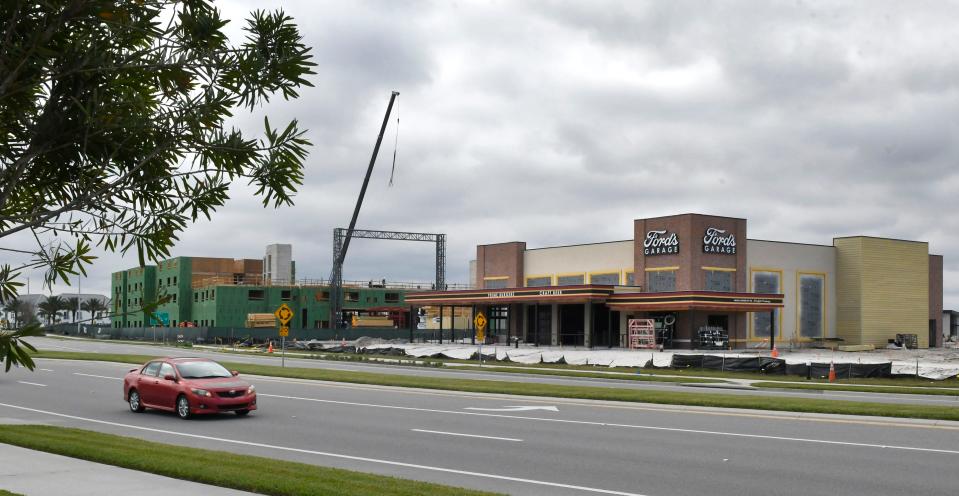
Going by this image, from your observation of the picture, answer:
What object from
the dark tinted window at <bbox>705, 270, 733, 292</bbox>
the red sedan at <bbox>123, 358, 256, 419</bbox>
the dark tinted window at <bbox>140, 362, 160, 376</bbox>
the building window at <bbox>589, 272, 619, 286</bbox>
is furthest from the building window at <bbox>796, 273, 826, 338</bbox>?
the dark tinted window at <bbox>140, 362, 160, 376</bbox>

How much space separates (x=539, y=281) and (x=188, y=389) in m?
57.1

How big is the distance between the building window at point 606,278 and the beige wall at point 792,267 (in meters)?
9.96

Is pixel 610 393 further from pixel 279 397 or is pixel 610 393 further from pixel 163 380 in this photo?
pixel 163 380

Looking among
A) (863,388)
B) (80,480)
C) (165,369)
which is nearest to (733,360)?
(863,388)

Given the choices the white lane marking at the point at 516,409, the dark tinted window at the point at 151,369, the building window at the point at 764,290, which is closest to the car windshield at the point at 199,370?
the dark tinted window at the point at 151,369

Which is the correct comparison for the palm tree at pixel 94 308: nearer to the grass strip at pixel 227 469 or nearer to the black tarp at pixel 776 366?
the grass strip at pixel 227 469

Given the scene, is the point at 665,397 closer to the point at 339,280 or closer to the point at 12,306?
the point at 12,306

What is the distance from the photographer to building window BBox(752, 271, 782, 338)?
65375 millimetres

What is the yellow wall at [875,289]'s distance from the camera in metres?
70.4

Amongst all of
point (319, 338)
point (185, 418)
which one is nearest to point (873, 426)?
point (185, 418)

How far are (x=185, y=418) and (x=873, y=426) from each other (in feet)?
50.6

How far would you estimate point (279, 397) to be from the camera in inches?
1035

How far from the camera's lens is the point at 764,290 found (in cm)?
6700

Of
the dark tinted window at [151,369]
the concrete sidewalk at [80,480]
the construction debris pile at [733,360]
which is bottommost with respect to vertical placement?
the construction debris pile at [733,360]
